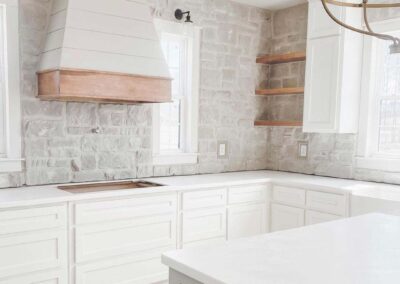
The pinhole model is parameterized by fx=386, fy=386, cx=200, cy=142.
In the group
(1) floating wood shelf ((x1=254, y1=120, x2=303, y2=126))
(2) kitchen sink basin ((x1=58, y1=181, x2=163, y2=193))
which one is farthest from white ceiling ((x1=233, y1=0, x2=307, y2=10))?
(2) kitchen sink basin ((x1=58, y1=181, x2=163, y2=193))

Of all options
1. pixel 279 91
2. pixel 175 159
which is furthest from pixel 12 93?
pixel 279 91

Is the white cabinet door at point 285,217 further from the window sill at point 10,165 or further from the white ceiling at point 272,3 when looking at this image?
the window sill at point 10,165

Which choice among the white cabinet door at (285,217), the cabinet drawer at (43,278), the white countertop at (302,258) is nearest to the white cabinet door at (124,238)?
the cabinet drawer at (43,278)

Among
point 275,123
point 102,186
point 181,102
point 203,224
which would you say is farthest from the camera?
point 275,123

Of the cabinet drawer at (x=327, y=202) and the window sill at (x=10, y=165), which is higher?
the window sill at (x=10, y=165)

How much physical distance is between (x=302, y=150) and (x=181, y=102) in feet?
5.08

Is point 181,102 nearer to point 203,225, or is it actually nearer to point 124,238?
point 203,225

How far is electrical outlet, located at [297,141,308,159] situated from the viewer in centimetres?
452

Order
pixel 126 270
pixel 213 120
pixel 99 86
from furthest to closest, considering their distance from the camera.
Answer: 1. pixel 213 120
2. pixel 126 270
3. pixel 99 86

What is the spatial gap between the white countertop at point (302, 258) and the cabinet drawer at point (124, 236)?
63.9 inches

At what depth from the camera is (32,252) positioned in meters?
2.67

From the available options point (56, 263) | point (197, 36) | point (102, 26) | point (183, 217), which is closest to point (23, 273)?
point (56, 263)

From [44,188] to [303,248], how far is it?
230 centimetres

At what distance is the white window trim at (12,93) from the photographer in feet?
10.2
